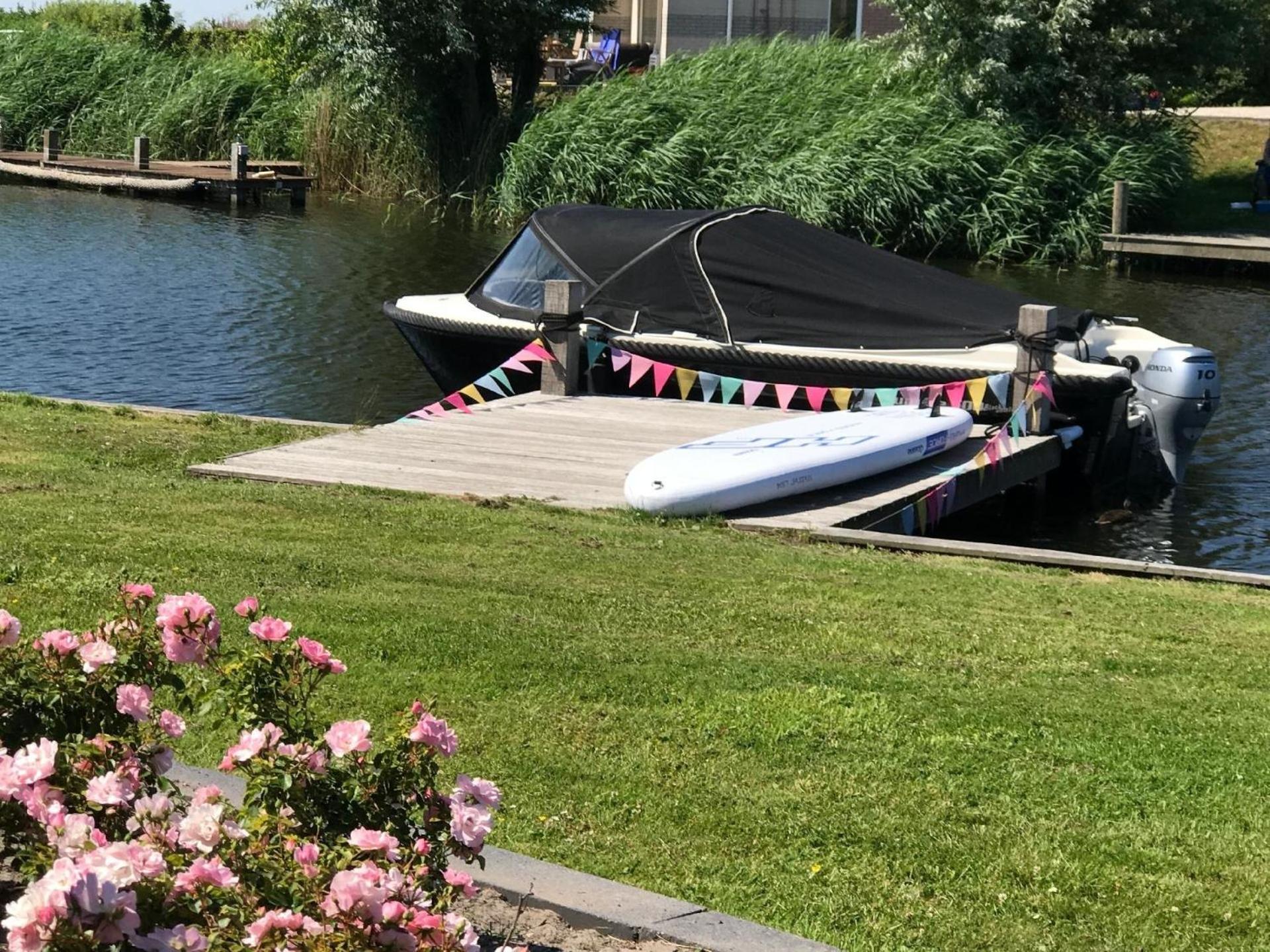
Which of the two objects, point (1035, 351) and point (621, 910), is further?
point (1035, 351)

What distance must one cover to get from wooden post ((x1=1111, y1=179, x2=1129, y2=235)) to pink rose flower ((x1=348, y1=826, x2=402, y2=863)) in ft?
93.5

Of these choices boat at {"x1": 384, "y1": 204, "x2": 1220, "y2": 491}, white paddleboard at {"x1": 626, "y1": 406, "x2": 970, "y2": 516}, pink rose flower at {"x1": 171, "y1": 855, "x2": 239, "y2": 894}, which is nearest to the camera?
pink rose flower at {"x1": 171, "y1": 855, "x2": 239, "y2": 894}

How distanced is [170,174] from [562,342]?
2523 centimetres

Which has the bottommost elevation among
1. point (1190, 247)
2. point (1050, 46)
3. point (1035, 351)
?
point (1035, 351)

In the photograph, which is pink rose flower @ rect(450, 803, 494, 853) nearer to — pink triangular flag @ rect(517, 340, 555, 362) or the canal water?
the canal water

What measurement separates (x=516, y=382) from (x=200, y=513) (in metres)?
6.68

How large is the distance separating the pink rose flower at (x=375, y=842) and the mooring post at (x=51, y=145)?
128 feet

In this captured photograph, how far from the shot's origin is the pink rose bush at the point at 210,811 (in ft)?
9.95

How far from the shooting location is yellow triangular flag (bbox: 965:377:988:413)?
13617mm

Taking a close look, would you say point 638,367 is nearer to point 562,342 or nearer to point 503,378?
point 562,342

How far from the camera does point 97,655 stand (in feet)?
12.2

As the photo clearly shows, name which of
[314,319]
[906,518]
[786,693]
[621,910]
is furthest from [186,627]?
[314,319]

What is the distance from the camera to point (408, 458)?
1207 cm

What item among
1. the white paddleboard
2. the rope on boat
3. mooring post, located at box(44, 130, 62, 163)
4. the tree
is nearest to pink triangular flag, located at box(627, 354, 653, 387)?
the white paddleboard
